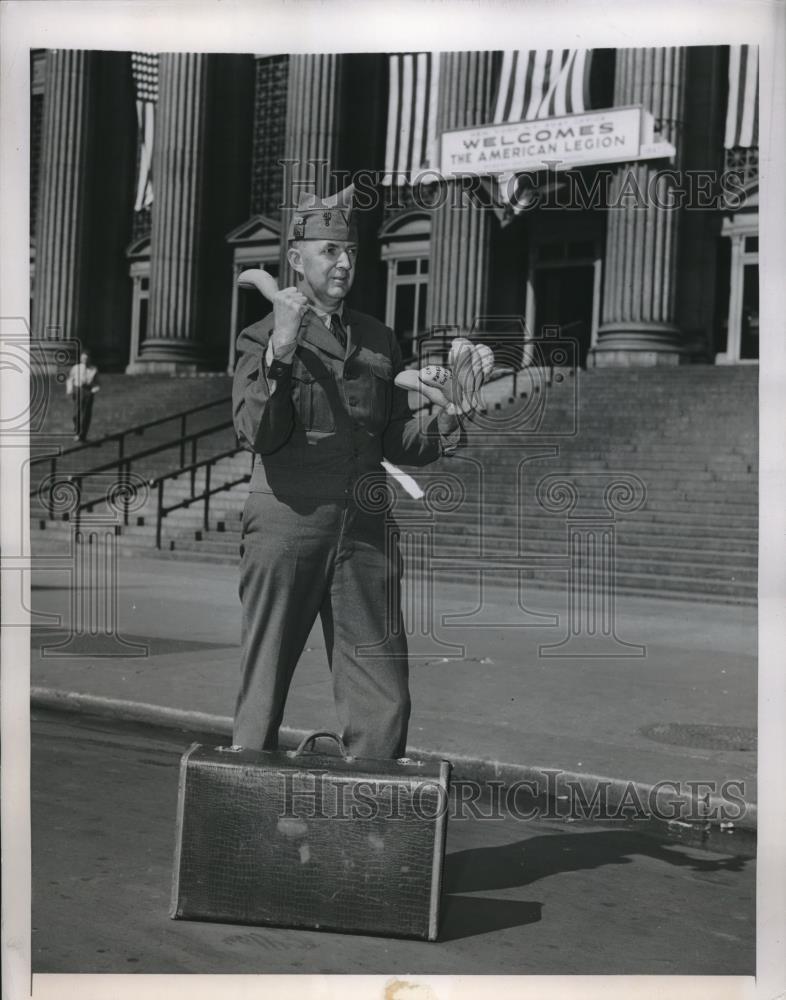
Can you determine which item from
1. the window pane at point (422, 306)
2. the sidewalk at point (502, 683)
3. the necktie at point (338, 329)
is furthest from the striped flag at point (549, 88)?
the necktie at point (338, 329)

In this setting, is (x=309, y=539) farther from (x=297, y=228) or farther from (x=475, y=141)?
(x=475, y=141)

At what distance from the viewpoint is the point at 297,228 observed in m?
4.20

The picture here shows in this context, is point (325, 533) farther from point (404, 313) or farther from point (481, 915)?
point (404, 313)

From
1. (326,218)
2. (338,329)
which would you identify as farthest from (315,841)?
(326,218)

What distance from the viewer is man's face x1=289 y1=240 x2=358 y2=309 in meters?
4.20

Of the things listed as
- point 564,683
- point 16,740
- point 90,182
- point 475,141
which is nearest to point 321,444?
point 16,740

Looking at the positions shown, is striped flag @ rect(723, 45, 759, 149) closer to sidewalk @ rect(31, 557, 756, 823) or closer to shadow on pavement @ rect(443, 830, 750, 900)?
sidewalk @ rect(31, 557, 756, 823)

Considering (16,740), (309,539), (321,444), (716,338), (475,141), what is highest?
(475,141)

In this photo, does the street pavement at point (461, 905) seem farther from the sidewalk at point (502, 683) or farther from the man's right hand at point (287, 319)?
the man's right hand at point (287, 319)

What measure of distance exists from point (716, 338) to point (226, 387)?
8.20 meters

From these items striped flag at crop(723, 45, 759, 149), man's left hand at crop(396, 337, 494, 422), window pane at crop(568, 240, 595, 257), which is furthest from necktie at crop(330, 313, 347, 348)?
window pane at crop(568, 240, 595, 257)

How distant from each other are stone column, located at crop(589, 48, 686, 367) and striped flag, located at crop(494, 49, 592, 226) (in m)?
0.95

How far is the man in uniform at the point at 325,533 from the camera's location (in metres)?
4.27

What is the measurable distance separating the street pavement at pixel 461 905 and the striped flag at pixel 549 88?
13778 mm
